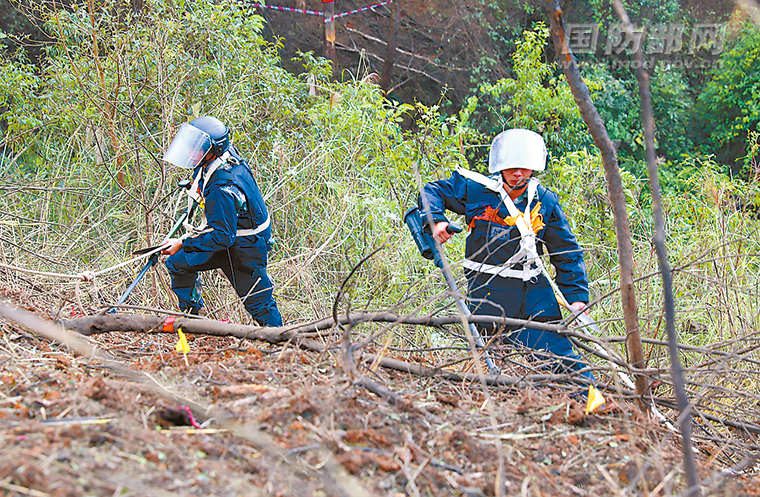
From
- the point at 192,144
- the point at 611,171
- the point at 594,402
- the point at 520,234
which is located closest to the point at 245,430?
the point at 594,402

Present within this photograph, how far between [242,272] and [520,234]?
6.44ft

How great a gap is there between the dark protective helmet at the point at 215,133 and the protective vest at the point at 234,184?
2.6 inches

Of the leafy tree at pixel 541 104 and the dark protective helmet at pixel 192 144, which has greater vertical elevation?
the leafy tree at pixel 541 104

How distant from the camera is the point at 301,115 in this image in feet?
20.9

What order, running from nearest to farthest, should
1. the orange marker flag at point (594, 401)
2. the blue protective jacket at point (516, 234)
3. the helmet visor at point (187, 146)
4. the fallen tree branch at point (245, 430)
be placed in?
the fallen tree branch at point (245, 430) < the orange marker flag at point (594, 401) < the blue protective jacket at point (516, 234) < the helmet visor at point (187, 146)

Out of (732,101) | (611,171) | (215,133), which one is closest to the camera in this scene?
(611,171)

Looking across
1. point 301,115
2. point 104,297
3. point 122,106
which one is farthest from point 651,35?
point 104,297

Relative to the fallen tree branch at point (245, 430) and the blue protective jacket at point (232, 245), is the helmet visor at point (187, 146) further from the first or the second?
the fallen tree branch at point (245, 430)

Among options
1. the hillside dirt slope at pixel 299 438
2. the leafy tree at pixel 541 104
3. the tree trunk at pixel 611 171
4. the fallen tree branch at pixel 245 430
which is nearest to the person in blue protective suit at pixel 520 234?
the tree trunk at pixel 611 171

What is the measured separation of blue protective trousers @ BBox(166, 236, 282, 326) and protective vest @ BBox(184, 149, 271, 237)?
0.10 m

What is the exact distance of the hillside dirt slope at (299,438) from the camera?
1.36 m

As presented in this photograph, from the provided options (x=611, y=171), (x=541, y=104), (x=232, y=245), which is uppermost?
(x=541, y=104)

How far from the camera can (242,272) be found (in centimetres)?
410

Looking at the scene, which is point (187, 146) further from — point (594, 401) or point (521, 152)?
point (594, 401)
